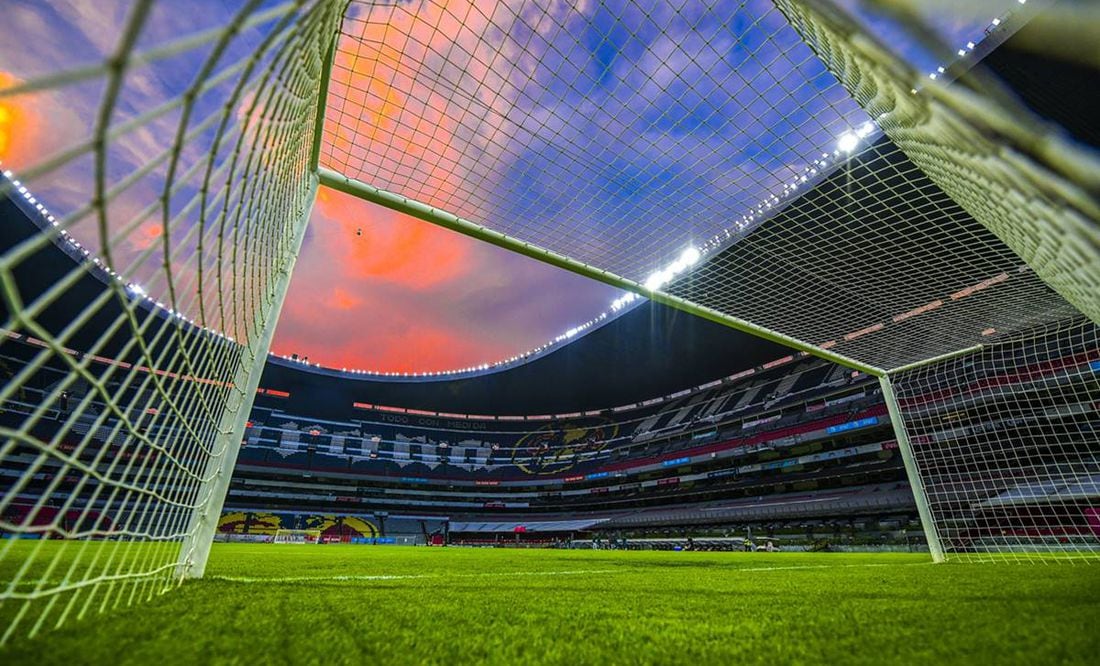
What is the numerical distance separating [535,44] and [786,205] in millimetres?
3137

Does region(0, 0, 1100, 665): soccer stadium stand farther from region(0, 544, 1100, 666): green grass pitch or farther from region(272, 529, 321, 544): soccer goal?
region(272, 529, 321, 544): soccer goal

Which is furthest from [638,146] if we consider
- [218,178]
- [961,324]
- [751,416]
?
[751,416]

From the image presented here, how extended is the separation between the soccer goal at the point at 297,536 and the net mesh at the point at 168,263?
99.0 feet

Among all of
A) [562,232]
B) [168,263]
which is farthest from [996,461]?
[168,263]

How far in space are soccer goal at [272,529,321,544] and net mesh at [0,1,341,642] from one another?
30162 millimetres

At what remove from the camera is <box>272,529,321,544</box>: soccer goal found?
1158 inches

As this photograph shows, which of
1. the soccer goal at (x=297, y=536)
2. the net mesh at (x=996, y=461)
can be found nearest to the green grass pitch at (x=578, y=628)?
the net mesh at (x=996, y=461)

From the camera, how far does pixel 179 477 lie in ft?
8.68

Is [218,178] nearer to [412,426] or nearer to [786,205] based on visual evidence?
[786,205]

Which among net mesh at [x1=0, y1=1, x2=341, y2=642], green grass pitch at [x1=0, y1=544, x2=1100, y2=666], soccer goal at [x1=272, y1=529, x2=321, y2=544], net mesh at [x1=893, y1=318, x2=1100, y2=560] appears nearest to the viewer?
net mesh at [x1=0, y1=1, x2=341, y2=642]

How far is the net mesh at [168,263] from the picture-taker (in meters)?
1.22

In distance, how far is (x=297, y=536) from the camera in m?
30.4

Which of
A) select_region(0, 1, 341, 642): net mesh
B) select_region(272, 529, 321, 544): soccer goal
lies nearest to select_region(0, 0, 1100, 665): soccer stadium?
select_region(0, 1, 341, 642): net mesh

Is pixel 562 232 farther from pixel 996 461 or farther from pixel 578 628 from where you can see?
pixel 996 461
